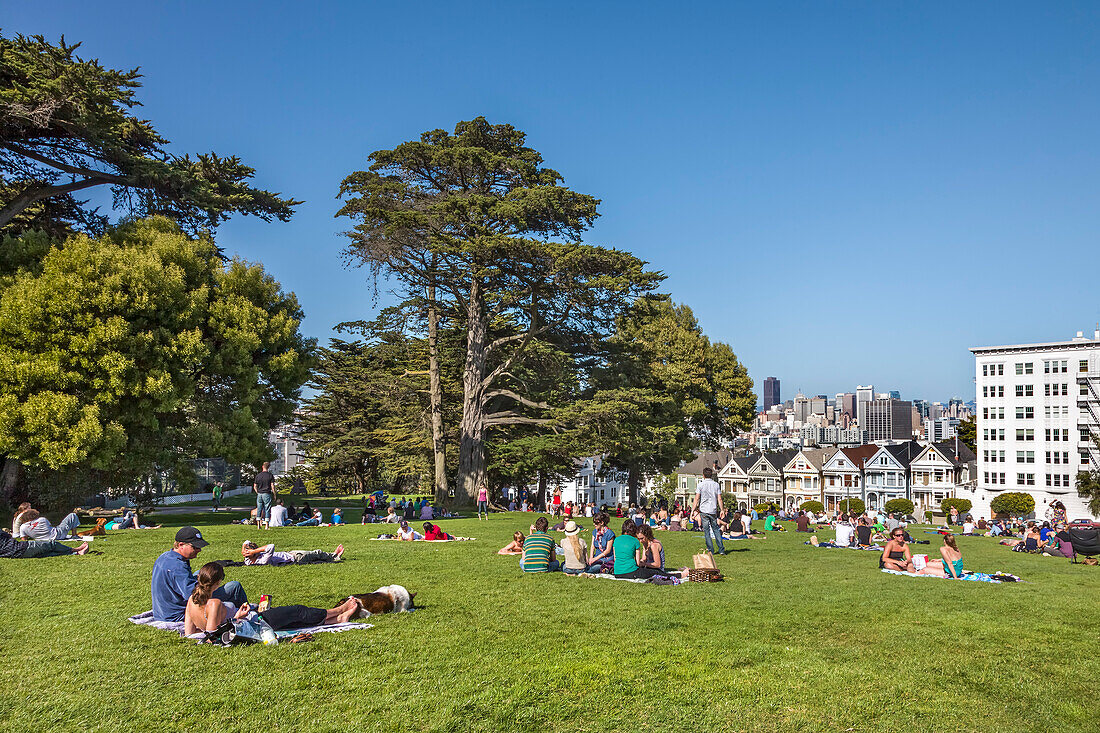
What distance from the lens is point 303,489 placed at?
53250mm

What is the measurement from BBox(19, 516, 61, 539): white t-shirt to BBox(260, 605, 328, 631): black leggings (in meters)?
10.6

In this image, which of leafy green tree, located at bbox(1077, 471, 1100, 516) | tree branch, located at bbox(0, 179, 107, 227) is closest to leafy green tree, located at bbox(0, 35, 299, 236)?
tree branch, located at bbox(0, 179, 107, 227)

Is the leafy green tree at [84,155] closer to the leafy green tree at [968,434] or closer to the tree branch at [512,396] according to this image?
the tree branch at [512,396]

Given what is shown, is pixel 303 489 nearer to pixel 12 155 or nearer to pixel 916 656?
pixel 12 155

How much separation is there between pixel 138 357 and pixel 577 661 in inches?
801

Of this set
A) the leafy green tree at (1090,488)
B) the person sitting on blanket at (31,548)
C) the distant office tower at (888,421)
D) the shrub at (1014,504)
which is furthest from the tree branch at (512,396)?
the distant office tower at (888,421)

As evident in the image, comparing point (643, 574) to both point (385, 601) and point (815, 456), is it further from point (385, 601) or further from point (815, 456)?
point (815, 456)

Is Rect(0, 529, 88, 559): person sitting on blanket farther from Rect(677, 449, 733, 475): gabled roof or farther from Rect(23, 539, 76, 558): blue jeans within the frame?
Rect(677, 449, 733, 475): gabled roof

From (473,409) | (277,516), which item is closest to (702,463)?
(473,409)

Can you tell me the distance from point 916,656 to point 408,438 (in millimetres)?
36170

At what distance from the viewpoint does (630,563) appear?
43.3 feet

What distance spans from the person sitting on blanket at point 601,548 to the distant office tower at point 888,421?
445 feet

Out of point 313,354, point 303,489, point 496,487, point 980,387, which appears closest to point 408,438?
point 496,487

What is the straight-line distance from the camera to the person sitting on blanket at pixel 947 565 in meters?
14.6
